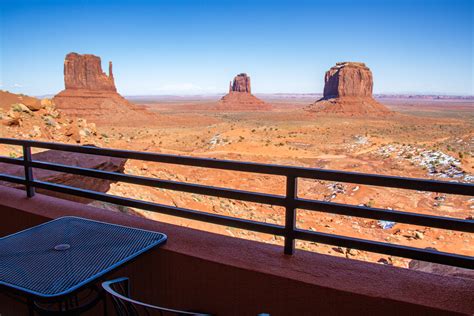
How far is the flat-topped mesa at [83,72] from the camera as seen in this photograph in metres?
76.8

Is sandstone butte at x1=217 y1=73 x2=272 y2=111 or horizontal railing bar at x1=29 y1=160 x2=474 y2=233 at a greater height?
sandstone butte at x1=217 y1=73 x2=272 y2=111

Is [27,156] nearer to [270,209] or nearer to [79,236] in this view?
[79,236]

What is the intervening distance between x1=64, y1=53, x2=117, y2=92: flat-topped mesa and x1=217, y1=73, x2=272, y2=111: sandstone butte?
4490 centimetres

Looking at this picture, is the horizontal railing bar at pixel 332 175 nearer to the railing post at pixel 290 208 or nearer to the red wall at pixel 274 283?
the railing post at pixel 290 208

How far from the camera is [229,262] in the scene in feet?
8.41

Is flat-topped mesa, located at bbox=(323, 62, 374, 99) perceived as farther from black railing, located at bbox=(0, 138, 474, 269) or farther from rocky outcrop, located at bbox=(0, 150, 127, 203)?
black railing, located at bbox=(0, 138, 474, 269)

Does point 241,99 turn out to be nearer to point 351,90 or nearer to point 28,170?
point 351,90

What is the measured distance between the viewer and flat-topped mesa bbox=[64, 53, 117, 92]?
76812 mm

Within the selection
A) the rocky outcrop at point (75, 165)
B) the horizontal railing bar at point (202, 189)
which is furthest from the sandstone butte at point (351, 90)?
the horizontal railing bar at point (202, 189)

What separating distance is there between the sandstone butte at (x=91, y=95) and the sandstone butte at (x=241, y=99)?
141ft

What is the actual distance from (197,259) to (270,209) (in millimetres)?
11060

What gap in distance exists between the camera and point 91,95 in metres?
76.8

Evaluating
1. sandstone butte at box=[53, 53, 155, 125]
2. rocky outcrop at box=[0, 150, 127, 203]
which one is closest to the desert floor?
rocky outcrop at box=[0, 150, 127, 203]

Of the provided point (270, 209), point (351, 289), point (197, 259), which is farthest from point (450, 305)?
point (270, 209)
